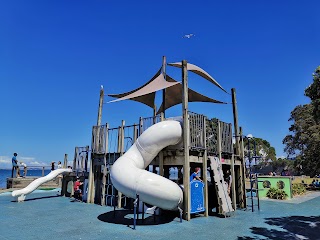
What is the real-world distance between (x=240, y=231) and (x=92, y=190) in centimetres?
938

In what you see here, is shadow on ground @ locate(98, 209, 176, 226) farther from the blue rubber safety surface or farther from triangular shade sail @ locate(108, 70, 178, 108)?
triangular shade sail @ locate(108, 70, 178, 108)

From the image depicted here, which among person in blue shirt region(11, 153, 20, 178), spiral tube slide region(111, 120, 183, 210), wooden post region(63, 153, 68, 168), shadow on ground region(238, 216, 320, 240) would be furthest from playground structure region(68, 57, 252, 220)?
person in blue shirt region(11, 153, 20, 178)

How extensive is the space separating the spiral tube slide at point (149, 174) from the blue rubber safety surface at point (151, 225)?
0.97 meters

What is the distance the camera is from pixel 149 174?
30.1 ft

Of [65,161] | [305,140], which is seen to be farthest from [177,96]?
[305,140]

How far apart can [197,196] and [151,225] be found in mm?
2312

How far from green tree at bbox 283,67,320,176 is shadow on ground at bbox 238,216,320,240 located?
27.1ft

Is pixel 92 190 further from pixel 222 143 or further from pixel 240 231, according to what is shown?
pixel 240 231

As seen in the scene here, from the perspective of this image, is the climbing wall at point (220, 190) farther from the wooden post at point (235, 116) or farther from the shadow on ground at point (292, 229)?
the wooden post at point (235, 116)

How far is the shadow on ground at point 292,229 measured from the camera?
7.51 meters

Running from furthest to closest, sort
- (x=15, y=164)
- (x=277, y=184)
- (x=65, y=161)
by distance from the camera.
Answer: (x=15, y=164), (x=65, y=161), (x=277, y=184)

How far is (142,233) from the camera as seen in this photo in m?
7.92

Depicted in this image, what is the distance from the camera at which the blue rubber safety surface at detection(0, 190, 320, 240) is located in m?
7.56

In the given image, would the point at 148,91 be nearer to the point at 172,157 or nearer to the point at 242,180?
the point at 172,157
